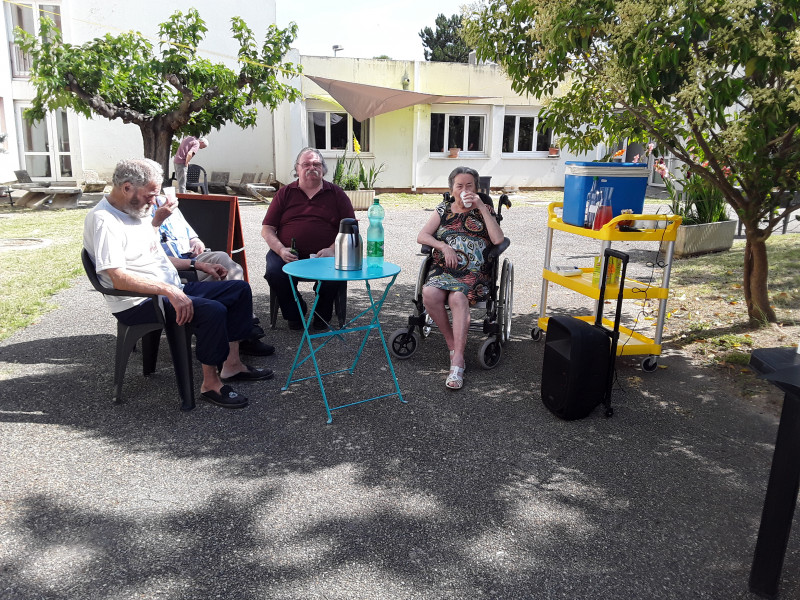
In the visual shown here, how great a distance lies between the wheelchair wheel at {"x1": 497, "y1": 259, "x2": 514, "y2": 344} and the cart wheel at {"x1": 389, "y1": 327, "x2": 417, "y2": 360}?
2.10 feet

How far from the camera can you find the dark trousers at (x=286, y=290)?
5.17 meters

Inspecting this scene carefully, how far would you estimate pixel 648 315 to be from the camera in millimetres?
5988

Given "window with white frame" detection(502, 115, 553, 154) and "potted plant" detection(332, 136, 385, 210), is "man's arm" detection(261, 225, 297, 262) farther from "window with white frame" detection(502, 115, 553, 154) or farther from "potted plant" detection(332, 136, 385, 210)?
"window with white frame" detection(502, 115, 553, 154)

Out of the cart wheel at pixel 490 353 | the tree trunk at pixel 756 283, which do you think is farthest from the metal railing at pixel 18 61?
the tree trunk at pixel 756 283

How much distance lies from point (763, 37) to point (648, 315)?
2858 millimetres

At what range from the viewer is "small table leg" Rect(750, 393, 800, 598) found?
2141 mm

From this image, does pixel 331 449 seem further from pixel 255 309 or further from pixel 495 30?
pixel 495 30

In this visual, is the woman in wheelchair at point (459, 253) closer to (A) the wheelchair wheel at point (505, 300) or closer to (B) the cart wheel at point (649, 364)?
(A) the wheelchair wheel at point (505, 300)

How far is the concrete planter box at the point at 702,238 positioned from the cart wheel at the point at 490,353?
5637 mm

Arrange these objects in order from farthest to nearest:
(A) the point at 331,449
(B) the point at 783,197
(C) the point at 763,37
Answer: (B) the point at 783,197 → (C) the point at 763,37 → (A) the point at 331,449

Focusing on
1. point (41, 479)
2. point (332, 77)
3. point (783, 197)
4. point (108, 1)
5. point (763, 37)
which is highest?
point (108, 1)

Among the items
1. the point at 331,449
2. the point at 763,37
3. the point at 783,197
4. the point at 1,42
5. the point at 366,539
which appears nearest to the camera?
the point at 366,539

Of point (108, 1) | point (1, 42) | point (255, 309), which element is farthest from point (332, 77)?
point (255, 309)

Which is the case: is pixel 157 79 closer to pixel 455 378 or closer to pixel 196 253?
pixel 196 253
